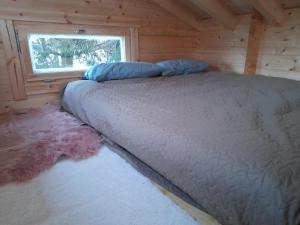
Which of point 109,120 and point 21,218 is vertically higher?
point 109,120

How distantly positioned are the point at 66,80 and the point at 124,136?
1.58 metres

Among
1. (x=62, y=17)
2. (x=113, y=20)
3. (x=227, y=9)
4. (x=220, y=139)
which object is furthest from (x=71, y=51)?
(x=220, y=139)

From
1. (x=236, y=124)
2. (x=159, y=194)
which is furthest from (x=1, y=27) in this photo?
(x=236, y=124)

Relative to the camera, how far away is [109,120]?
1526mm

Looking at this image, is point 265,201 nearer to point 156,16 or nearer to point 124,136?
point 124,136

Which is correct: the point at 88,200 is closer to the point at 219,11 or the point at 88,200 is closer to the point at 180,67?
the point at 180,67

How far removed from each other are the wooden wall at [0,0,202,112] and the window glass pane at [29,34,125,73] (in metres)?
0.22

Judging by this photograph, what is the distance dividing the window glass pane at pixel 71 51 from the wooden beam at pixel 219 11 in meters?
1.12

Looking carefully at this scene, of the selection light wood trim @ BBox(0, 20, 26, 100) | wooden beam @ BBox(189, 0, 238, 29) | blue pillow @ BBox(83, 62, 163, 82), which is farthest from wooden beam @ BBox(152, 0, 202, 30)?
light wood trim @ BBox(0, 20, 26, 100)

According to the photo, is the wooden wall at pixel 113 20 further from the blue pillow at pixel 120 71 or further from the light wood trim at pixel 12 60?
the blue pillow at pixel 120 71

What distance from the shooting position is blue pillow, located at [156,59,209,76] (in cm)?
269

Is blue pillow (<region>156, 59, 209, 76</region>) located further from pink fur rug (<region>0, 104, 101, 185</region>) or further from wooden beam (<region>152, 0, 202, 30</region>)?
pink fur rug (<region>0, 104, 101, 185</region>)

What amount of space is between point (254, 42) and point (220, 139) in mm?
2552

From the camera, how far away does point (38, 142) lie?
5.77ft
